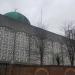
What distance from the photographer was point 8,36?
29094 mm

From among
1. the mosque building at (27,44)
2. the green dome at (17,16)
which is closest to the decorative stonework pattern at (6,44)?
the mosque building at (27,44)

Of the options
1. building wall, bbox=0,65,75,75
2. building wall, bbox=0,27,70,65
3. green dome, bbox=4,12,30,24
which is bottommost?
building wall, bbox=0,65,75,75

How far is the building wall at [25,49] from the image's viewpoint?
2847cm

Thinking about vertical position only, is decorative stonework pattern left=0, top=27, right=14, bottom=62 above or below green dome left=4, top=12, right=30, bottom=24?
below

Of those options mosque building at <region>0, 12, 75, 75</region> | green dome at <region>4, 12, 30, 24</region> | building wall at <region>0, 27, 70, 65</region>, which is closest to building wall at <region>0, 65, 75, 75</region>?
mosque building at <region>0, 12, 75, 75</region>

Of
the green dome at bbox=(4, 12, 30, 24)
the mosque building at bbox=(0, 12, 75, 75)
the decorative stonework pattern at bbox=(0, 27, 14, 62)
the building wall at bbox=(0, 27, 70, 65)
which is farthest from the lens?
the green dome at bbox=(4, 12, 30, 24)

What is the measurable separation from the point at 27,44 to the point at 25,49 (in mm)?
1017

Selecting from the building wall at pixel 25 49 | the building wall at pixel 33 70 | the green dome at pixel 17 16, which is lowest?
the building wall at pixel 33 70

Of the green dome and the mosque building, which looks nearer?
the mosque building

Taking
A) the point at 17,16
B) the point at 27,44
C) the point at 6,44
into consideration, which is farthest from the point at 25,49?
the point at 17,16

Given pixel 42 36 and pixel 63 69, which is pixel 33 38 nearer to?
pixel 42 36

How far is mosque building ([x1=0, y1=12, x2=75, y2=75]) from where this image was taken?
94.1 feet

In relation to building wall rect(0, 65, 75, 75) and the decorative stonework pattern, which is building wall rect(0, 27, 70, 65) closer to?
the decorative stonework pattern

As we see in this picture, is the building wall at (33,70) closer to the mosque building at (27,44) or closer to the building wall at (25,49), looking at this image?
the mosque building at (27,44)
